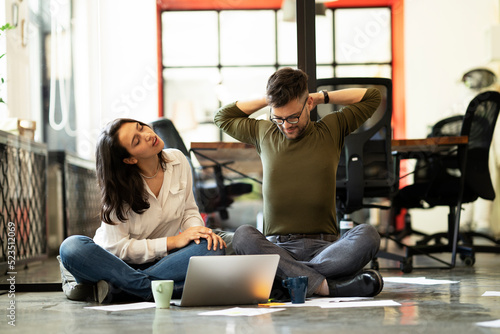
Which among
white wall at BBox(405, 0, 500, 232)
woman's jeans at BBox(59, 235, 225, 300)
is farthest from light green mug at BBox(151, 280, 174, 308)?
white wall at BBox(405, 0, 500, 232)

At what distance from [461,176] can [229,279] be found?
1.96m

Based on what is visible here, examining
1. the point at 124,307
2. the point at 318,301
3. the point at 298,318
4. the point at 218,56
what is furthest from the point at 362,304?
the point at 218,56

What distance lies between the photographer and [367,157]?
130 inches

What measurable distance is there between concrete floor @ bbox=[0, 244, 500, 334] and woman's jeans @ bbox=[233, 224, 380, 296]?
15 cm

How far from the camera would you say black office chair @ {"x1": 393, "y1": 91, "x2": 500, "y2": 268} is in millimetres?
3598

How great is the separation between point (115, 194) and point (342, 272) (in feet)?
2.70

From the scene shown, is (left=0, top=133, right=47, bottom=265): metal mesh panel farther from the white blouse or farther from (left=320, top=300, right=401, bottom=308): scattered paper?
(left=320, top=300, right=401, bottom=308): scattered paper

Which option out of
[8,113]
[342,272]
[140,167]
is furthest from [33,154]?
[342,272]

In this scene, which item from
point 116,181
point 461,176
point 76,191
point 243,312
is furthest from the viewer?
point 76,191

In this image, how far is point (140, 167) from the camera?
230cm

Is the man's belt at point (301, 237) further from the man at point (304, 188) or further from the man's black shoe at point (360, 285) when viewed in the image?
the man's black shoe at point (360, 285)

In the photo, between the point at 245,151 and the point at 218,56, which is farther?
the point at 218,56

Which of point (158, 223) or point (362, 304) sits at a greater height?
point (158, 223)

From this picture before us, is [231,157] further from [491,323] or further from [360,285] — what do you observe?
[491,323]
